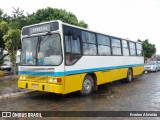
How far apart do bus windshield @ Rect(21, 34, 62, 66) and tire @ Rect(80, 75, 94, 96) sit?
2.06m

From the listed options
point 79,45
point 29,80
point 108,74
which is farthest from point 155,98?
point 29,80

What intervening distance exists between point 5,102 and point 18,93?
3.70 feet

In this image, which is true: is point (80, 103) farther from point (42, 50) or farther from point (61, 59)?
point (42, 50)

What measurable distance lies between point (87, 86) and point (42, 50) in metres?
2.78

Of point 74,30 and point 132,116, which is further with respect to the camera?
point 74,30

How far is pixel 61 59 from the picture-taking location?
28.5ft

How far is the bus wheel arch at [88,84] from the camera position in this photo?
33.4ft

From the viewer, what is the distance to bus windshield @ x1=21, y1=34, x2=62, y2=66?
8.84m

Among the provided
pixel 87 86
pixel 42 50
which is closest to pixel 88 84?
pixel 87 86

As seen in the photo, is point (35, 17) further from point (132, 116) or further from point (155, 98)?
point (132, 116)

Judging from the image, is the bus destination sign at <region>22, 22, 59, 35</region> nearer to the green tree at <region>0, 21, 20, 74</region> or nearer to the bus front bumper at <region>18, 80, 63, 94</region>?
the bus front bumper at <region>18, 80, 63, 94</region>

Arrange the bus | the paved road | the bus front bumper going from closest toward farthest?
the paved road
the bus front bumper
the bus

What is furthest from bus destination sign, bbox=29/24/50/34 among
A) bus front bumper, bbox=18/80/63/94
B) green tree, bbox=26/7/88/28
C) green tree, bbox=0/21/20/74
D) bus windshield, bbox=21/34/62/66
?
green tree, bbox=26/7/88/28

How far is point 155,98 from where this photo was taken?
982 cm
